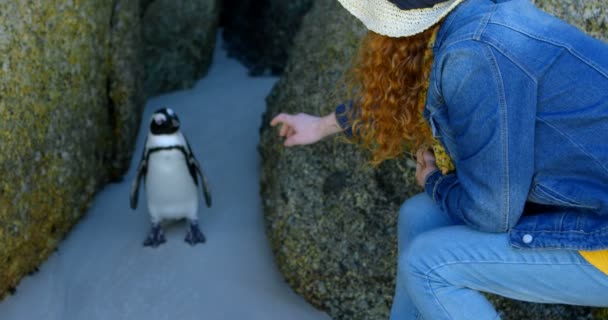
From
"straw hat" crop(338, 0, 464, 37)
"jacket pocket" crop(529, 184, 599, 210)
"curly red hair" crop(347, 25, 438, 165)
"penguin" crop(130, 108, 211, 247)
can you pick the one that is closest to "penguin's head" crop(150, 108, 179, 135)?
"penguin" crop(130, 108, 211, 247)

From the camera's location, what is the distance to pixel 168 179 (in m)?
2.12

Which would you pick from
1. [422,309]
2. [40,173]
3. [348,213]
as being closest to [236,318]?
[348,213]

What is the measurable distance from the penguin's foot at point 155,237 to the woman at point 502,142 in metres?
1.03

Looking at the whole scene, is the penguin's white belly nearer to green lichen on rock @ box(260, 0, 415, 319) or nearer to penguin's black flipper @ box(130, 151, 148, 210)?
penguin's black flipper @ box(130, 151, 148, 210)

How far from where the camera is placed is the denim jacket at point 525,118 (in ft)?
3.37

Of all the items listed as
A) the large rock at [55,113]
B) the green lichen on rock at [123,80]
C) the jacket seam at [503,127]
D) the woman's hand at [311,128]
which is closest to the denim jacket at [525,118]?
the jacket seam at [503,127]

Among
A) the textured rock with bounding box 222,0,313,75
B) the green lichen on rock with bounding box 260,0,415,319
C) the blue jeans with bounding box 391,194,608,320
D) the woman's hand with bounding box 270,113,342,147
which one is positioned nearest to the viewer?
the blue jeans with bounding box 391,194,608,320

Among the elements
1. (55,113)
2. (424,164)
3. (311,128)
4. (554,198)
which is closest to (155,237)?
(55,113)

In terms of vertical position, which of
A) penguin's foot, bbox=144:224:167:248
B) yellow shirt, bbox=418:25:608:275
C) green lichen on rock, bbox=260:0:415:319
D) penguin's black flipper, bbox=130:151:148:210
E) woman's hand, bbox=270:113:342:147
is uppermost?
yellow shirt, bbox=418:25:608:275

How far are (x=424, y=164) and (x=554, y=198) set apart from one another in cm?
29

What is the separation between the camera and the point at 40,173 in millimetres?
1880

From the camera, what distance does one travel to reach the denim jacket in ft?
3.37

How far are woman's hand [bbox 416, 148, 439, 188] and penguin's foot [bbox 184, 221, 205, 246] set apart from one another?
0.93 m

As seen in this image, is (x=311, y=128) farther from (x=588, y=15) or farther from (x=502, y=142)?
(x=588, y=15)
